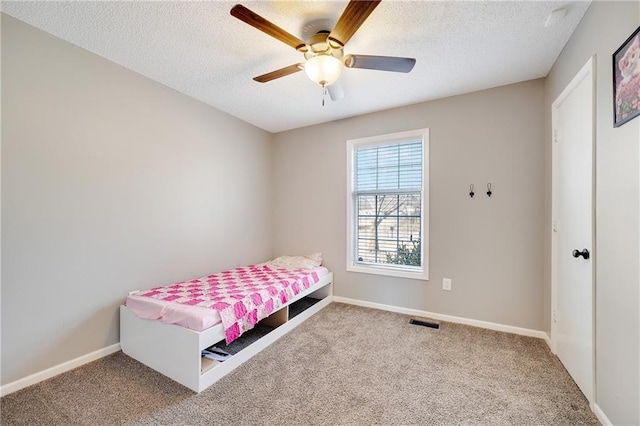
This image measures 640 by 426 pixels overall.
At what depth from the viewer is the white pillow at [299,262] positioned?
11.1 ft

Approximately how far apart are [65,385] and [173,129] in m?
2.25

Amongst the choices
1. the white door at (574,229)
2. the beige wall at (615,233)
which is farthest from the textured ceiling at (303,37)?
the white door at (574,229)

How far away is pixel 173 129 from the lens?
2.68 meters

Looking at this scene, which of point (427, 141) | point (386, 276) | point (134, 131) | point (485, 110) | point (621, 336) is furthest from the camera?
point (386, 276)

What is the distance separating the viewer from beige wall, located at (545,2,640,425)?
1.20m

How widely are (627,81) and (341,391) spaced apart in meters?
2.31

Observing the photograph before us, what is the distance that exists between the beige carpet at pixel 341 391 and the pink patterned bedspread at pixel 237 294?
1.13ft

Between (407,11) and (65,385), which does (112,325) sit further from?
(407,11)

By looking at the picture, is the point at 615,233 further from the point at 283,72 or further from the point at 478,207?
the point at 283,72

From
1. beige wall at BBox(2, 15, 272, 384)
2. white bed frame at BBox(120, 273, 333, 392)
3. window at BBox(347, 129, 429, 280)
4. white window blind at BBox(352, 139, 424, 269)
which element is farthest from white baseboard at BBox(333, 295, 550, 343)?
beige wall at BBox(2, 15, 272, 384)

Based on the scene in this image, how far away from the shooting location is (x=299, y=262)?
344cm

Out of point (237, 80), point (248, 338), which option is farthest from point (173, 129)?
point (248, 338)

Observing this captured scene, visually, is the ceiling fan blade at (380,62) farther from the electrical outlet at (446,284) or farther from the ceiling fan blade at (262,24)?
the electrical outlet at (446,284)

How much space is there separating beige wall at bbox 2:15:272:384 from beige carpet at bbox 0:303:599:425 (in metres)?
0.41
